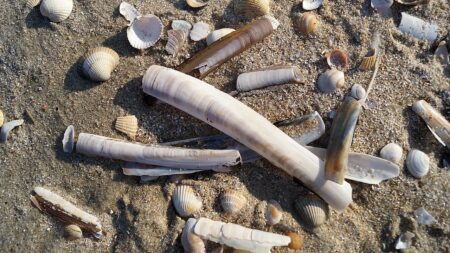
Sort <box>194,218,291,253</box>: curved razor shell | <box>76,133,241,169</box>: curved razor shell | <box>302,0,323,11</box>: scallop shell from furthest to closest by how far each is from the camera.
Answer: <box>302,0,323,11</box>: scallop shell → <box>76,133,241,169</box>: curved razor shell → <box>194,218,291,253</box>: curved razor shell

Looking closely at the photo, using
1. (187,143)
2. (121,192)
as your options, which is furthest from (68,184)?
(187,143)

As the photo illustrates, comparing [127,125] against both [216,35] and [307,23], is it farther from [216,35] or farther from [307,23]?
[307,23]

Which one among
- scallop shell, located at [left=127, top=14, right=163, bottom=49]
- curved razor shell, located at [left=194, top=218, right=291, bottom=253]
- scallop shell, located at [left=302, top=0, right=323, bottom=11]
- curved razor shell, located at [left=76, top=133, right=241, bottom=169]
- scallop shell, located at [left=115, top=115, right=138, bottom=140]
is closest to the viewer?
curved razor shell, located at [left=194, top=218, right=291, bottom=253]

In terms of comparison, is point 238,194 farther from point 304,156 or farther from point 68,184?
point 68,184

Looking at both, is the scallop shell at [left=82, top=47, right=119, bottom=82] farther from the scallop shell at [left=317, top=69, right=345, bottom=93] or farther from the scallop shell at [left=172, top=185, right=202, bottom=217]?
the scallop shell at [left=317, top=69, right=345, bottom=93]

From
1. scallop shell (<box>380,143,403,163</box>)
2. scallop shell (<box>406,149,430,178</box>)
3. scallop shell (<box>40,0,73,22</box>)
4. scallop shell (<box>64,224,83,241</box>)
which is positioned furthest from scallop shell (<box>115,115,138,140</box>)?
scallop shell (<box>406,149,430,178</box>)

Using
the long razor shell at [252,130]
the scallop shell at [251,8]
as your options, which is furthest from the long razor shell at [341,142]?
the scallop shell at [251,8]
